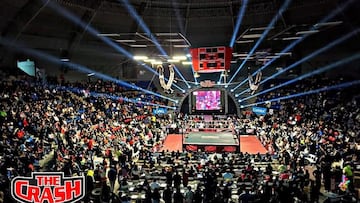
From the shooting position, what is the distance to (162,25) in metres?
30.7

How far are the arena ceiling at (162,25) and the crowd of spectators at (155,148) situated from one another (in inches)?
127

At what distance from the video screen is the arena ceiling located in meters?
2.97

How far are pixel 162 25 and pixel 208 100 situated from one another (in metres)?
8.65

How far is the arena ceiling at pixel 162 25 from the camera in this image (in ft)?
73.3

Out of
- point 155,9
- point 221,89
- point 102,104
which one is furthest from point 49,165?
point 221,89

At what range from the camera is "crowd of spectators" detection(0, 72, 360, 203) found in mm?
11031

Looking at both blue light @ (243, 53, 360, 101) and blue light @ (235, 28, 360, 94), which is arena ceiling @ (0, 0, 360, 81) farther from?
blue light @ (243, 53, 360, 101)

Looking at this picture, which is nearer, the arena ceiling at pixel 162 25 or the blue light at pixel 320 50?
the arena ceiling at pixel 162 25

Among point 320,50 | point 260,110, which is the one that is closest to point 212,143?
point 260,110

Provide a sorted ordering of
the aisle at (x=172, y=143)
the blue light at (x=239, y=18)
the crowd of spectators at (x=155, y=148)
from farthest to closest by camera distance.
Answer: the blue light at (x=239, y=18), the aisle at (x=172, y=143), the crowd of spectators at (x=155, y=148)

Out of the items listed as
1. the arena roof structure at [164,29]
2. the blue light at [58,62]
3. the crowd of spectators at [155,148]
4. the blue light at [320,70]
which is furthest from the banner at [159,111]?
the blue light at [320,70]

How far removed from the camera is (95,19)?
1080 inches

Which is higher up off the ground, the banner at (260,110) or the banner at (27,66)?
the banner at (27,66)

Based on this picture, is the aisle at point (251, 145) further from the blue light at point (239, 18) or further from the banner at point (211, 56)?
the blue light at point (239, 18)
